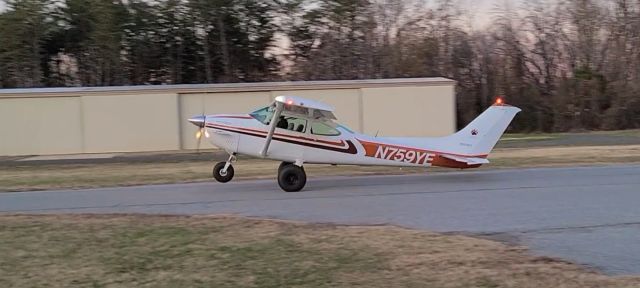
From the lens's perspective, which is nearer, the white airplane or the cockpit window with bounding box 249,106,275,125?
the white airplane

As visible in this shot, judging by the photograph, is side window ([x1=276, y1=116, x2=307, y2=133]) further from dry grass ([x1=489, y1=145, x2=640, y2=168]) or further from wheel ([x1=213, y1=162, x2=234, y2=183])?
dry grass ([x1=489, y1=145, x2=640, y2=168])

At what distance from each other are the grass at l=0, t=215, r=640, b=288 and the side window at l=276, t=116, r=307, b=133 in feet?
17.1

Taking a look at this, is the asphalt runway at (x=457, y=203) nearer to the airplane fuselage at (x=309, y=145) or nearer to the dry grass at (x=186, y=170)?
the airplane fuselage at (x=309, y=145)

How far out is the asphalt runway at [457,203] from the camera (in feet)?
26.7

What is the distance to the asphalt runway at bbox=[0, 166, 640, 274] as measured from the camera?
812cm

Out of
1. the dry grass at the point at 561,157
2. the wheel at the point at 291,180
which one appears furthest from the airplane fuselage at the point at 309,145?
the dry grass at the point at 561,157

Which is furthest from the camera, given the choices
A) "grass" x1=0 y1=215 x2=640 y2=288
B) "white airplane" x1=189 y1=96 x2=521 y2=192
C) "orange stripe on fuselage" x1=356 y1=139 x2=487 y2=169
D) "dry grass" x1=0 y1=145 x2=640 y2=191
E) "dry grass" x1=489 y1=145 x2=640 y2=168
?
"dry grass" x1=489 y1=145 x2=640 y2=168

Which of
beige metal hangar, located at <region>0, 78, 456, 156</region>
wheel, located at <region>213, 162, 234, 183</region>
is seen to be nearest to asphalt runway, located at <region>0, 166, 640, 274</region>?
wheel, located at <region>213, 162, 234, 183</region>

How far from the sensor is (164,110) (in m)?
28.4

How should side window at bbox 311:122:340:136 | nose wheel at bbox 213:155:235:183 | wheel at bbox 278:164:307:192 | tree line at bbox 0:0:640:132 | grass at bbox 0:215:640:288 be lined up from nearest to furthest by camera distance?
grass at bbox 0:215:640:288
wheel at bbox 278:164:307:192
side window at bbox 311:122:340:136
nose wheel at bbox 213:155:235:183
tree line at bbox 0:0:640:132

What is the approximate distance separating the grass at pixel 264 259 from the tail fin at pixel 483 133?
647 cm

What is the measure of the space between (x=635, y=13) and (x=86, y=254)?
43.7m

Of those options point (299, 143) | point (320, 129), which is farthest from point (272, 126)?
point (320, 129)

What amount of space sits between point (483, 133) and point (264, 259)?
9.18 metres
